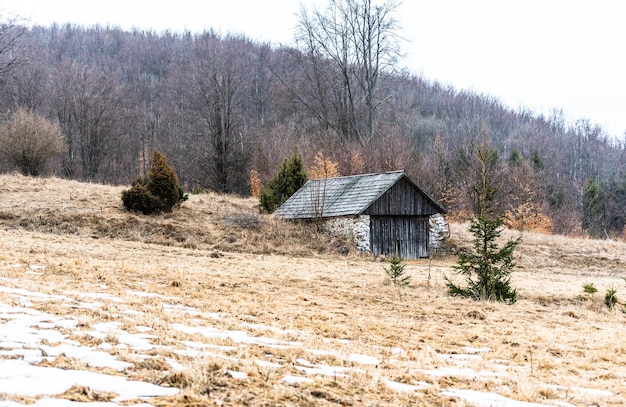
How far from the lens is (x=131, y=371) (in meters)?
4.84

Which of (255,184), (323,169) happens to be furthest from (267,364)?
(255,184)

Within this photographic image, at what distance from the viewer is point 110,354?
5406mm

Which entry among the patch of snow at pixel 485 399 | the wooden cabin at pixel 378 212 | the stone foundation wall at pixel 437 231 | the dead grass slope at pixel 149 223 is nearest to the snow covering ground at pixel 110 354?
the patch of snow at pixel 485 399

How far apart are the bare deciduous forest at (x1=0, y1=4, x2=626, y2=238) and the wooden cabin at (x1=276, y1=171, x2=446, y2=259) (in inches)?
394

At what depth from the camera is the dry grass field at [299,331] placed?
194 inches

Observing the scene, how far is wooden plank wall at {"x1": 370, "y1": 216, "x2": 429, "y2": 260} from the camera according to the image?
89.3ft

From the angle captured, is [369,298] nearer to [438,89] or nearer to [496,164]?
[496,164]

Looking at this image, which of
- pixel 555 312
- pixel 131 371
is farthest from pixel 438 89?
pixel 131 371

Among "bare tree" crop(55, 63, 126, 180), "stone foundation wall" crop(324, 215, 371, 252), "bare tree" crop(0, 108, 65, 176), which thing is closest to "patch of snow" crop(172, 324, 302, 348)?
"stone foundation wall" crop(324, 215, 371, 252)

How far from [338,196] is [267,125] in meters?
41.8

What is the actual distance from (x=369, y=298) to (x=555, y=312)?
4.13m

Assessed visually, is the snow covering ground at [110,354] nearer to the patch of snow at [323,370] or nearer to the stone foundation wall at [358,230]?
the patch of snow at [323,370]

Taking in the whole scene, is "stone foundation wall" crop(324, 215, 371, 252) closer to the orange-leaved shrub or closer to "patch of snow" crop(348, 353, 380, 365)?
the orange-leaved shrub

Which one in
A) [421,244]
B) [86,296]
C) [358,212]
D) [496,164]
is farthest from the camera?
[496,164]
